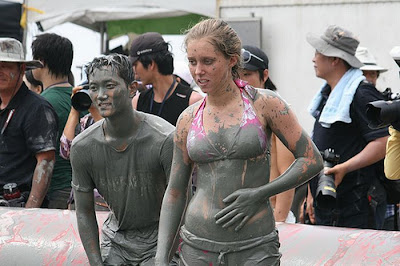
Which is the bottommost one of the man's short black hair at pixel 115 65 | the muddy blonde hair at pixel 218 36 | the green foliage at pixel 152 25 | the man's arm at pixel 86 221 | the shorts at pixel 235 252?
the green foliage at pixel 152 25

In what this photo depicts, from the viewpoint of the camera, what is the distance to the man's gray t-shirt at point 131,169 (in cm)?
470

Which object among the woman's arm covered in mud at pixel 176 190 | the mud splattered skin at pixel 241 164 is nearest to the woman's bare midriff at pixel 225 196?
the mud splattered skin at pixel 241 164

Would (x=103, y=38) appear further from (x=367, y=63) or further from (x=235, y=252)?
(x=235, y=252)

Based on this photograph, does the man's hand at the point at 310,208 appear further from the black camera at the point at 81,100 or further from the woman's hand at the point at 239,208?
the woman's hand at the point at 239,208

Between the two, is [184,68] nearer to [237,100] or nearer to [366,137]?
[366,137]

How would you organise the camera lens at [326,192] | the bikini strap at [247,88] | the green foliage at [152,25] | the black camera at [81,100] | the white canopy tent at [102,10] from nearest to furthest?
1. the bikini strap at [247,88]
2. the camera lens at [326,192]
3. the black camera at [81,100]
4. the white canopy tent at [102,10]
5. the green foliage at [152,25]

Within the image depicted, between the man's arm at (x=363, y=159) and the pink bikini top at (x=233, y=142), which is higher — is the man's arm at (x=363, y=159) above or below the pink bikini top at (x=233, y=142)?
below

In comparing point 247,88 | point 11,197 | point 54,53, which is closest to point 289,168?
point 247,88

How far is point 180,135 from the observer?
4227mm

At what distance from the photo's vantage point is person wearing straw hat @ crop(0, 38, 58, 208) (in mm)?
6566

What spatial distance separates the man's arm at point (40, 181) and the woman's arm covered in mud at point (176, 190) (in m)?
2.44

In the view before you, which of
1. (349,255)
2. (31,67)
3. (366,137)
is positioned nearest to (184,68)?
(31,67)

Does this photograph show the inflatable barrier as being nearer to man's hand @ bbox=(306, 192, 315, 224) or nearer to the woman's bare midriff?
man's hand @ bbox=(306, 192, 315, 224)

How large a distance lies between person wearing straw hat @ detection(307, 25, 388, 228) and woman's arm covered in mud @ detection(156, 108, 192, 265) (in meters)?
1.89
